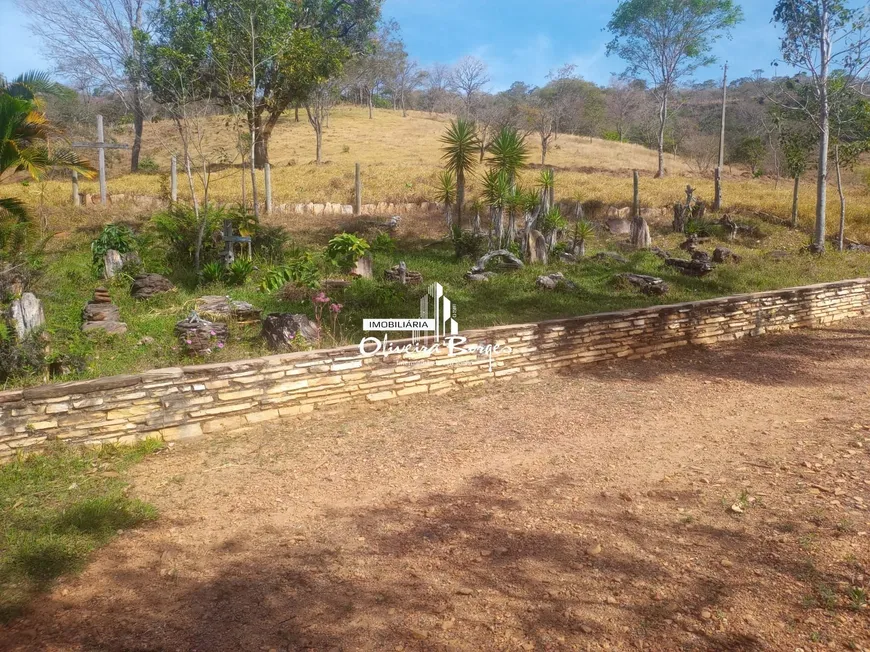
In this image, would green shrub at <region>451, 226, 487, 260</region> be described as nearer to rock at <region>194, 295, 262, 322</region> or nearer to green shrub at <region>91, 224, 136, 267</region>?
rock at <region>194, 295, 262, 322</region>

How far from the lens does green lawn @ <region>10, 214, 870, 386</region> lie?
21.9 feet

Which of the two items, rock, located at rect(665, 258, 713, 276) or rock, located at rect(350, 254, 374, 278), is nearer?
rock, located at rect(350, 254, 374, 278)

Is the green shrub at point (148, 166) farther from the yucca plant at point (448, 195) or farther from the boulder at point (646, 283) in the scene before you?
the boulder at point (646, 283)

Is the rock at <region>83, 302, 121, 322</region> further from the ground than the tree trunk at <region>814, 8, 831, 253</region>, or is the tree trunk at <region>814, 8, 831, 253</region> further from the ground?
the tree trunk at <region>814, 8, 831, 253</region>

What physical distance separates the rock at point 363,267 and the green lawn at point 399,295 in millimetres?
237

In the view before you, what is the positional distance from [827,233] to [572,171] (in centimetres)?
1206

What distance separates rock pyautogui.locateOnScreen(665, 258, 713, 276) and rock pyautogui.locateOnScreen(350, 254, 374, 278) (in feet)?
20.6

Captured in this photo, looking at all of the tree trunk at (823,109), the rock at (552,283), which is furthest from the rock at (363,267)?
the tree trunk at (823,109)

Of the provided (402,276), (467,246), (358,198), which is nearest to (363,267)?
(402,276)

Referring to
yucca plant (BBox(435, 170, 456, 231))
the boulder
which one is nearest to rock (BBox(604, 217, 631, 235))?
yucca plant (BBox(435, 170, 456, 231))

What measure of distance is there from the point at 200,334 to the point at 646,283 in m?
7.24

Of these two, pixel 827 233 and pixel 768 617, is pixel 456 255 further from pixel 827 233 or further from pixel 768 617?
pixel 827 233

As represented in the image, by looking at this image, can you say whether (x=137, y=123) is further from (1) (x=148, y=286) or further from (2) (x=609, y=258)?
(2) (x=609, y=258)

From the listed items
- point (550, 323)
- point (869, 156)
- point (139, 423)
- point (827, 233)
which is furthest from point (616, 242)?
point (869, 156)
